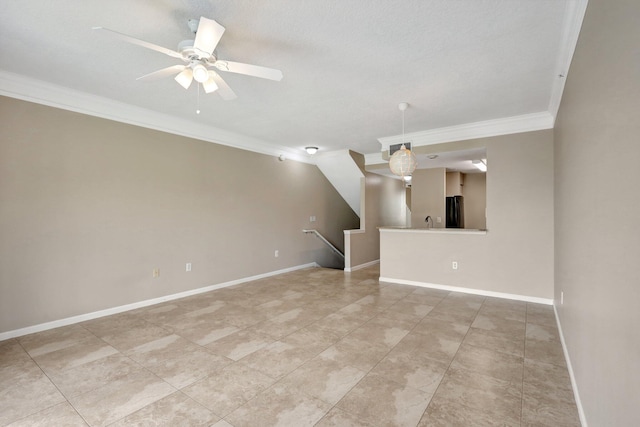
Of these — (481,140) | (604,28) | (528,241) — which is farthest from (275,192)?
(604,28)

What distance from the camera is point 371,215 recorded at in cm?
698

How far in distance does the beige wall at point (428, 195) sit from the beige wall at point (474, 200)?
2066mm

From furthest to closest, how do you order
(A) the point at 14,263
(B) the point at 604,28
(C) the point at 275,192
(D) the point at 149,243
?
(C) the point at 275,192 < (D) the point at 149,243 < (A) the point at 14,263 < (B) the point at 604,28

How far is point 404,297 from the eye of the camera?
4250 millimetres

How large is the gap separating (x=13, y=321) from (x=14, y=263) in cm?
60

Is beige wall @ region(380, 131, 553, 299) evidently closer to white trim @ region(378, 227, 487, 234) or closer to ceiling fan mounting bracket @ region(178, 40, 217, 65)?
white trim @ region(378, 227, 487, 234)

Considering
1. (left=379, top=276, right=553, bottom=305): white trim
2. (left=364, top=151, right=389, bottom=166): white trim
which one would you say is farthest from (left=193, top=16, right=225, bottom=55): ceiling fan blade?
(left=364, top=151, right=389, bottom=166): white trim

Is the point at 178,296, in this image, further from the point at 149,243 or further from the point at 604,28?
the point at 604,28

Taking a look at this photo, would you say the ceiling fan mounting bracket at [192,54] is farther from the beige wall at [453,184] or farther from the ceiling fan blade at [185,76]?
the beige wall at [453,184]

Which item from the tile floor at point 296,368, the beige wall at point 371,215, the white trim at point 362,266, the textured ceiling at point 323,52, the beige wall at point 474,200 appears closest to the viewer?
the tile floor at point 296,368

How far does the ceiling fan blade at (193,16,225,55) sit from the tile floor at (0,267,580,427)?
2398mm

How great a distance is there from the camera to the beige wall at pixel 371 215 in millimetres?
6302

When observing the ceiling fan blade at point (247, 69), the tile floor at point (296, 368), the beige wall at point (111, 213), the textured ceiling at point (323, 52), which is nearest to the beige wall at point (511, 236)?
the tile floor at point (296, 368)

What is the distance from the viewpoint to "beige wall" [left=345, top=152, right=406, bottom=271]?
6.30 m
